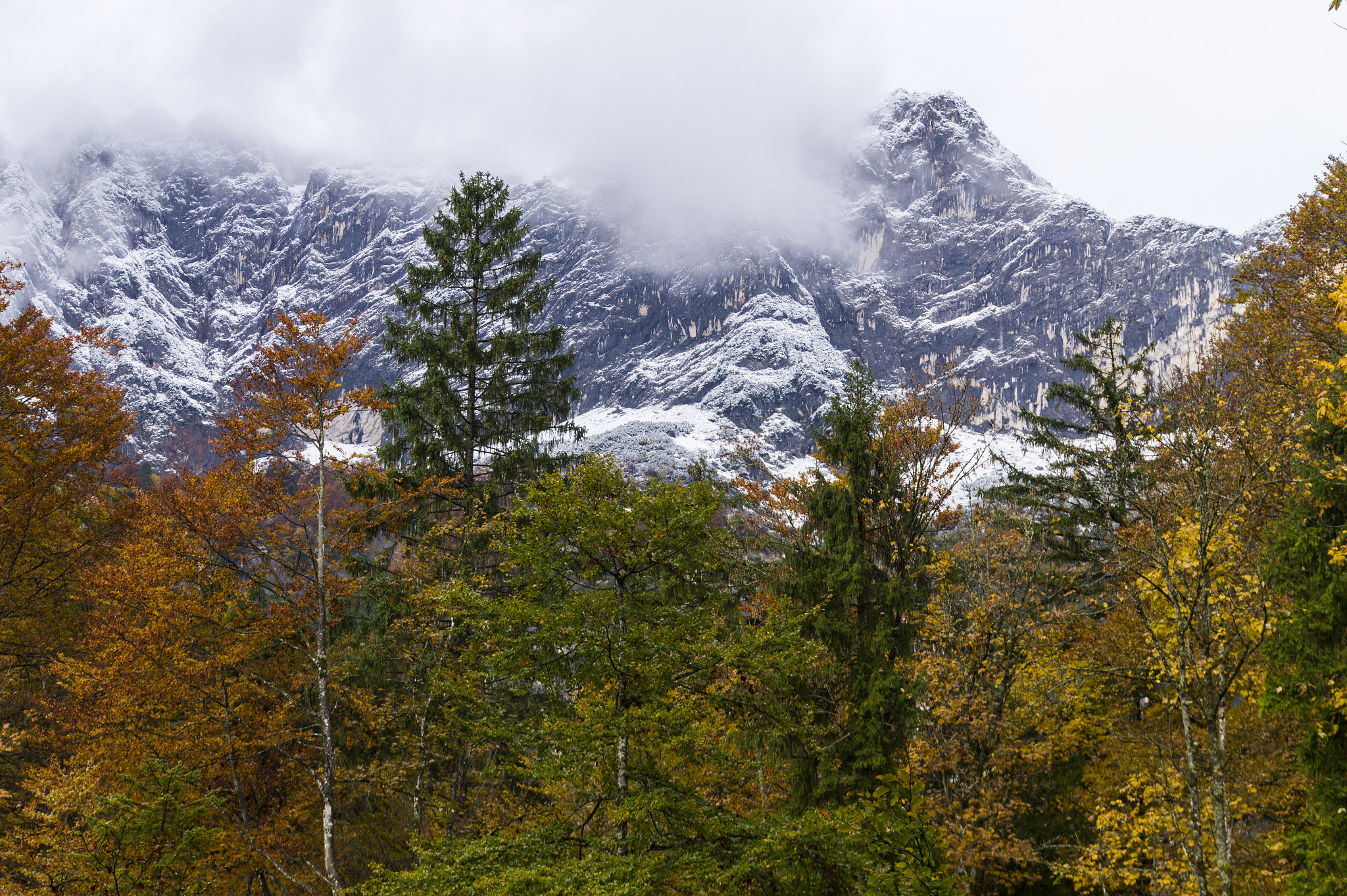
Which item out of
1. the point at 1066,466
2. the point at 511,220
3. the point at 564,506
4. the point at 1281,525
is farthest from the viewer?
the point at 1066,466

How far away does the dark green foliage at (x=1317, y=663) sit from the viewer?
872cm

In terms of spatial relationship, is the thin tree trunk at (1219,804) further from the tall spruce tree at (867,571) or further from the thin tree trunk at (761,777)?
the thin tree trunk at (761,777)

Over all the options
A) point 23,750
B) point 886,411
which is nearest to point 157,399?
point 23,750

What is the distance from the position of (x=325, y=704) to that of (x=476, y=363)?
9421 millimetres

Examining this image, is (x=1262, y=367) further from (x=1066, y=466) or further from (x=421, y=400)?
(x=421, y=400)

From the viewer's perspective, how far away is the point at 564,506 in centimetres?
881

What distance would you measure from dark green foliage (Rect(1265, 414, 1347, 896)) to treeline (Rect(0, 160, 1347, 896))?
5 cm

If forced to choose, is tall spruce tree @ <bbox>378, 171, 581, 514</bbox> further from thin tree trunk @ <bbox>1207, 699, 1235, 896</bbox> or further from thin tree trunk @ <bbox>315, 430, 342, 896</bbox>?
thin tree trunk @ <bbox>1207, 699, 1235, 896</bbox>

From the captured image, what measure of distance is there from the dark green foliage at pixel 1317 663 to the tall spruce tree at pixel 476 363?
14004mm

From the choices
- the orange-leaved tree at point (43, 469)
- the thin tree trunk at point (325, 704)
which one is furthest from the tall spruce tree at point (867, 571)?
the orange-leaved tree at point (43, 469)

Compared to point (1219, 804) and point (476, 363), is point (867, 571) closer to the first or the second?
point (1219, 804)

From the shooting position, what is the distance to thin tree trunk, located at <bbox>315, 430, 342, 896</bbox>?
10.3m

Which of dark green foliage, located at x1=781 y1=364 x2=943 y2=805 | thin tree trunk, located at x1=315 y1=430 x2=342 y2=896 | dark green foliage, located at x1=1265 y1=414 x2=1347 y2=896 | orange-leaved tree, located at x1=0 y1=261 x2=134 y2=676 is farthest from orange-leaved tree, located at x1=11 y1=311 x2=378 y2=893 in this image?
dark green foliage, located at x1=1265 y1=414 x2=1347 y2=896

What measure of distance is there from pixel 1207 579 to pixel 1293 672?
5.25ft
